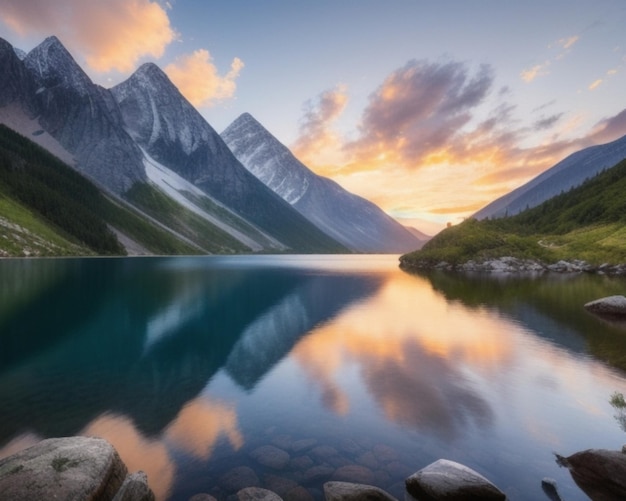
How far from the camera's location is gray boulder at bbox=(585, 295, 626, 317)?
148ft

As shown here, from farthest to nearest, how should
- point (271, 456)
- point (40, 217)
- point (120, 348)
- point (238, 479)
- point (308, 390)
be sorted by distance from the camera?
point (40, 217) → point (120, 348) → point (308, 390) → point (271, 456) → point (238, 479)

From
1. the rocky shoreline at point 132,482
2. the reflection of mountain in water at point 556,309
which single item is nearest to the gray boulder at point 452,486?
the rocky shoreline at point 132,482

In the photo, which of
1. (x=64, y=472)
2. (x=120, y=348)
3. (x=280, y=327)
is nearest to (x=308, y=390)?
(x=64, y=472)

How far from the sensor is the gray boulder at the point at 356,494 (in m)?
11.8

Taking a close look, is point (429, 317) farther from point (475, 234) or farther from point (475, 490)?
point (475, 234)

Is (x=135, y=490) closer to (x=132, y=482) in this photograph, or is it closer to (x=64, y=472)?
(x=132, y=482)

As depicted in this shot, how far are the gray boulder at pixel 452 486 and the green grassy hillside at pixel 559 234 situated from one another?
112 m

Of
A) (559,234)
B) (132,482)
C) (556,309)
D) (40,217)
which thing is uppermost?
(559,234)

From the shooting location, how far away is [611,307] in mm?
45906

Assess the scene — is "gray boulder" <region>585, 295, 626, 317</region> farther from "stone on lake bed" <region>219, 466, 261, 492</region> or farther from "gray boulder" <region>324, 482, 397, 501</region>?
"stone on lake bed" <region>219, 466, 261, 492</region>

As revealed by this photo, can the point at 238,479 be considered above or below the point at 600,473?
below

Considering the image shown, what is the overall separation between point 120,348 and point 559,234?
168 meters

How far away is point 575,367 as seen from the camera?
27.8m

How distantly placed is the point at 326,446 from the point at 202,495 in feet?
19.0
